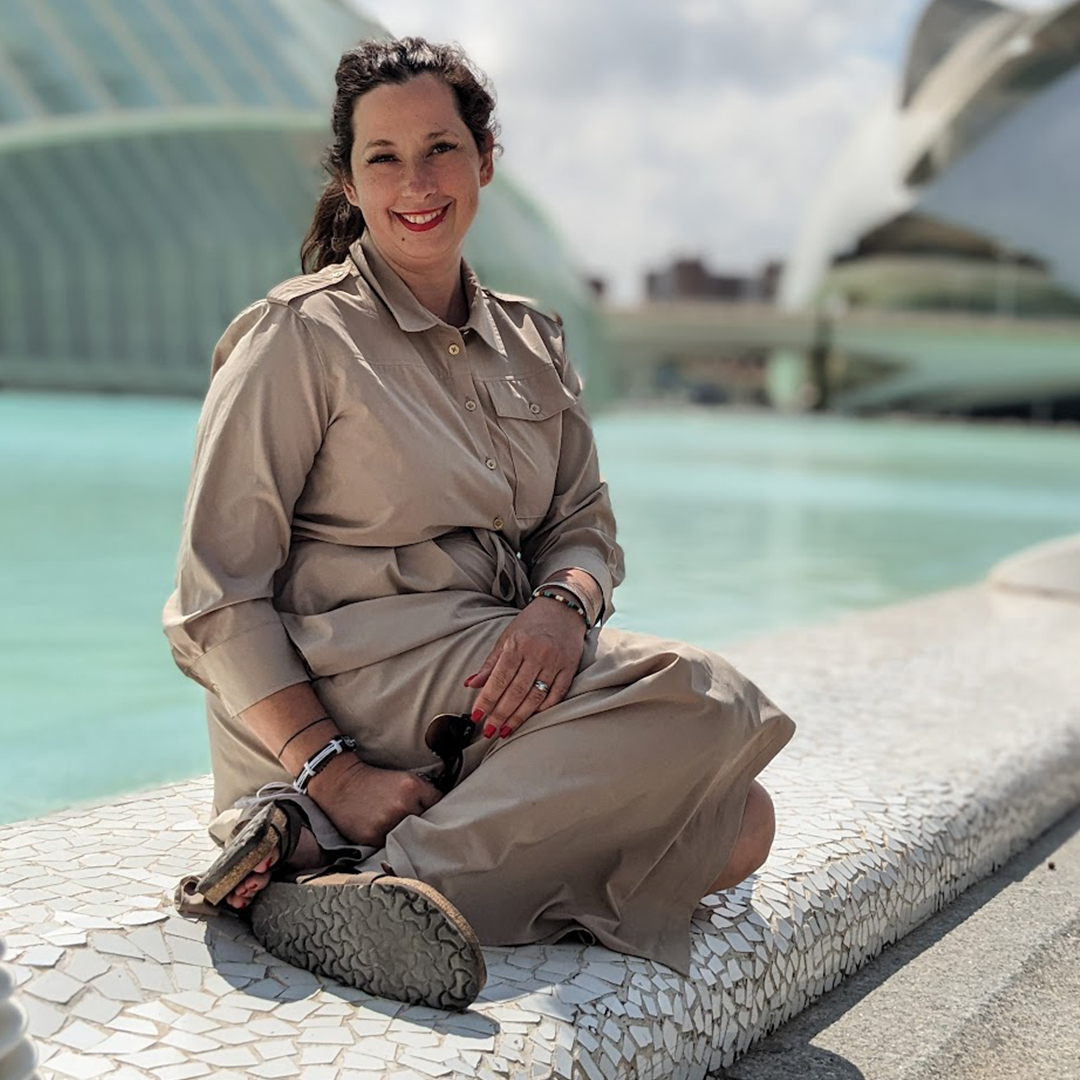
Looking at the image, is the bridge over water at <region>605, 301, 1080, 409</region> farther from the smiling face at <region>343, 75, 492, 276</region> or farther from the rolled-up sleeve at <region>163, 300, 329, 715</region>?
the rolled-up sleeve at <region>163, 300, 329, 715</region>

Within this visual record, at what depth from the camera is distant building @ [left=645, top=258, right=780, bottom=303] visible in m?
73.4

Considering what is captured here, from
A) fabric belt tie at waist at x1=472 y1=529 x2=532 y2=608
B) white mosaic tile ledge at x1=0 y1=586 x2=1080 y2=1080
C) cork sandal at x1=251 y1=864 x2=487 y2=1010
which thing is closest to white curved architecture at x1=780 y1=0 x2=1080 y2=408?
white mosaic tile ledge at x1=0 y1=586 x2=1080 y2=1080

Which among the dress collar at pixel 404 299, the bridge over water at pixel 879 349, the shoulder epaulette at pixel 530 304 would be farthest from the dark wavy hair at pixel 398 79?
the bridge over water at pixel 879 349

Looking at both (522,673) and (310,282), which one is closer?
(522,673)

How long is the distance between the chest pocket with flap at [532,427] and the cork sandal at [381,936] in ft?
2.05

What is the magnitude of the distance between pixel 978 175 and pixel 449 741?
46244mm

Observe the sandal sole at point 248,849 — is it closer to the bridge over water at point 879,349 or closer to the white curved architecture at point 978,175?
the bridge over water at point 879,349

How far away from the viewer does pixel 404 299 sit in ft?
6.42

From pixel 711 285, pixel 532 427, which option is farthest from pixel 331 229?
pixel 711 285

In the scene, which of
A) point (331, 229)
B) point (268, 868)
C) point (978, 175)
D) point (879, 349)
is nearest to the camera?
point (268, 868)

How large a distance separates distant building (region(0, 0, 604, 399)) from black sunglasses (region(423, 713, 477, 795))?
60.3 ft

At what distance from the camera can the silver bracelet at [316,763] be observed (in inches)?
70.7

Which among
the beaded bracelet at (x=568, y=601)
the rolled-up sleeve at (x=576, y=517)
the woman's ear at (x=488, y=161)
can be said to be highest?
the woman's ear at (x=488, y=161)

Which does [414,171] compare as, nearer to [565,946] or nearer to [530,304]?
[530,304]
